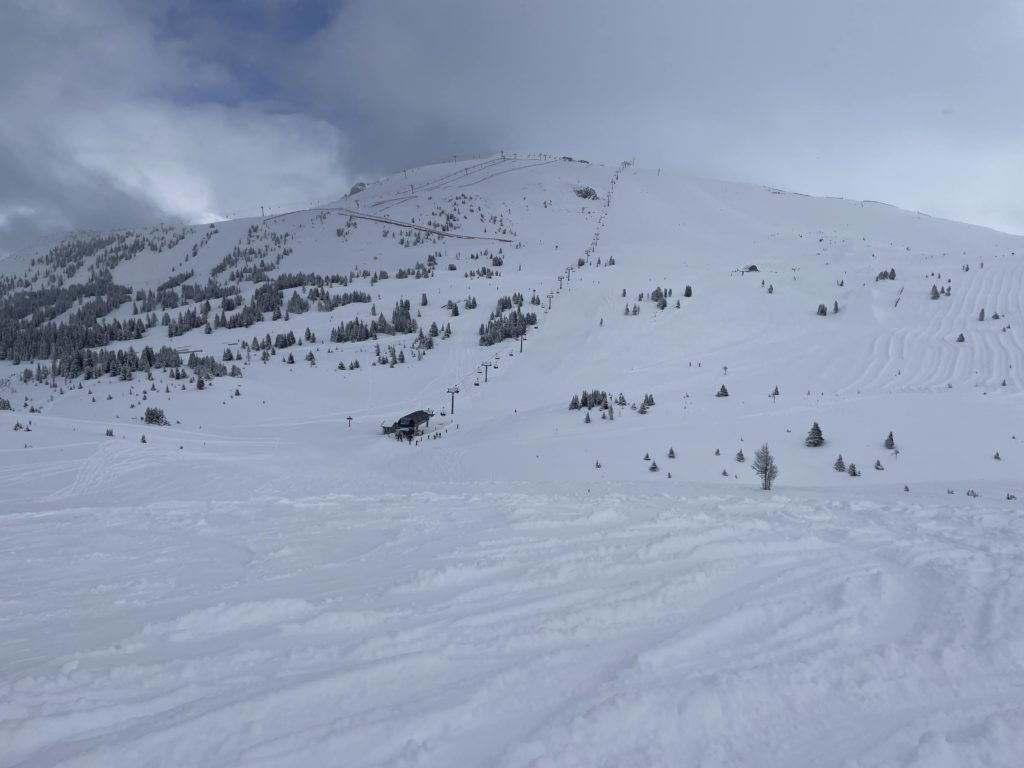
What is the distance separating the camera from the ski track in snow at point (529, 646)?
317cm

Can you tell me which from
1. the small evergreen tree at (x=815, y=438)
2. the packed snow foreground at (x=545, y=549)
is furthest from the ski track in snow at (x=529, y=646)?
the small evergreen tree at (x=815, y=438)

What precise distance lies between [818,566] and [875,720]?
2539 mm

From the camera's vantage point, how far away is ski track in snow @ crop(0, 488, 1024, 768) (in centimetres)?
317

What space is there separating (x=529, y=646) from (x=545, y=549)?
2163 mm

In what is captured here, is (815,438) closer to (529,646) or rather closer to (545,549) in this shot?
(545,549)

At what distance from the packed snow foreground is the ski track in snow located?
28 mm

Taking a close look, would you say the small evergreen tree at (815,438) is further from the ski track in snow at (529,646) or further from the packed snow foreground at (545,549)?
the ski track in snow at (529,646)

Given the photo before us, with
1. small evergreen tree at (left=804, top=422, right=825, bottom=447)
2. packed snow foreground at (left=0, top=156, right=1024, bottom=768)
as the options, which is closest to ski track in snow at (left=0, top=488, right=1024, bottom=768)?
packed snow foreground at (left=0, top=156, right=1024, bottom=768)

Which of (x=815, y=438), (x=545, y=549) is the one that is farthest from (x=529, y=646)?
(x=815, y=438)

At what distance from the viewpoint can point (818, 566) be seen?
5605mm

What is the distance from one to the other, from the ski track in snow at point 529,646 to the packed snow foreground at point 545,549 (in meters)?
0.03

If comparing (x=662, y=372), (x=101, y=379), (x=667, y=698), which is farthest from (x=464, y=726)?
(x=101, y=379)

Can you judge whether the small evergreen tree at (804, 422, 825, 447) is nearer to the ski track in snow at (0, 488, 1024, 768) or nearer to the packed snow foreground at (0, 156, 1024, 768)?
the packed snow foreground at (0, 156, 1024, 768)

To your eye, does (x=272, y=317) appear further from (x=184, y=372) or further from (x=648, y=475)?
(x=648, y=475)
